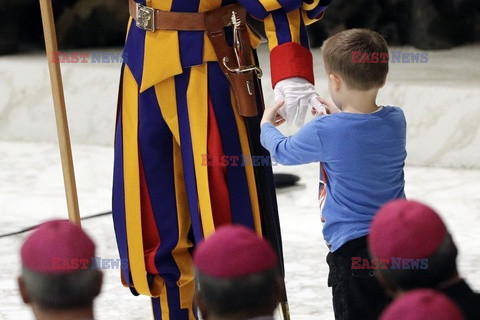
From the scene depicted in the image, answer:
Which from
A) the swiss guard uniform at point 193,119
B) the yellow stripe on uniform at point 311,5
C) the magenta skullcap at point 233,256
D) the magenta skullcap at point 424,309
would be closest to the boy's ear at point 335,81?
the swiss guard uniform at point 193,119

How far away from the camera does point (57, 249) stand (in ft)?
6.29

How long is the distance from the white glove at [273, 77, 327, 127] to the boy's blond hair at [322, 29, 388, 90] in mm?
114

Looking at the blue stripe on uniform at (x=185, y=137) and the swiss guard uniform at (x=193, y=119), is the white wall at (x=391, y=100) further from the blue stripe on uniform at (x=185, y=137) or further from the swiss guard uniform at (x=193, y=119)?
the blue stripe on uniform at (x=185, y=137)

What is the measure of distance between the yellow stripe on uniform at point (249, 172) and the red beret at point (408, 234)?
90 cm

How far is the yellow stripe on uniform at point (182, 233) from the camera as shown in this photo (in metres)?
2.87

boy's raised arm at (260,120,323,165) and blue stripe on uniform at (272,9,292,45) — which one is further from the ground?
blue stripe on uniform at (272,9,292,45)

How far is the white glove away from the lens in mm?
2676

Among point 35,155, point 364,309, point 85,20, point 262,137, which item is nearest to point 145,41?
point 262,137

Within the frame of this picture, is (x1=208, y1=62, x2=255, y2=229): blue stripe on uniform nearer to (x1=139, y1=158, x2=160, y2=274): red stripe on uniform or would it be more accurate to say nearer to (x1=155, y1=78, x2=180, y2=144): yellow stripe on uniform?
(x1=155, y1=78, x2=180, y2=144): yellow stripe on uniform

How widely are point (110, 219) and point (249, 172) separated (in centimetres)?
162

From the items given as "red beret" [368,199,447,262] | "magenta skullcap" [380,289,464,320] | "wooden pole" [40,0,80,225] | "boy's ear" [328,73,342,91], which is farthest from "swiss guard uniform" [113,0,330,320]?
"magenta skullcap" [380,289,464,320]

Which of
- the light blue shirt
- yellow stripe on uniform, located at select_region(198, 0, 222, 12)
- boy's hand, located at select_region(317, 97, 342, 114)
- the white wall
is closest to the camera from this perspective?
the light blue shirt

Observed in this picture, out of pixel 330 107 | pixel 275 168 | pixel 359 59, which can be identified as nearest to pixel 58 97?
pixel 330 107

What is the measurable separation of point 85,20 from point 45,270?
4.29 metres
